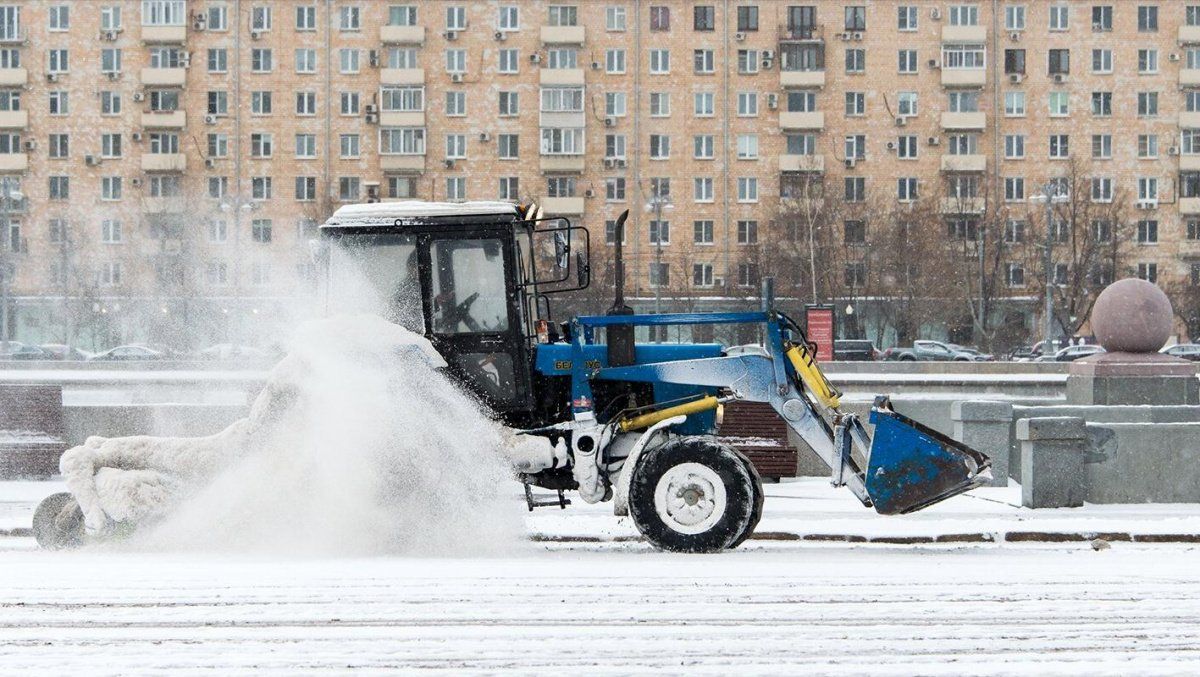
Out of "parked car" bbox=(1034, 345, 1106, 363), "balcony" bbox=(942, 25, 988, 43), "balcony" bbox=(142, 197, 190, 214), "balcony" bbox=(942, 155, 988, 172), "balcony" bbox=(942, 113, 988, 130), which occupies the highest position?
"balcony" bbox=(942, 25, 988, 43)

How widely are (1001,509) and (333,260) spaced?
24.4 ft

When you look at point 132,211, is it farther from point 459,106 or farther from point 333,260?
point 333,260

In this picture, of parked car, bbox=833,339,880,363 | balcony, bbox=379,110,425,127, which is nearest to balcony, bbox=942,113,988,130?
parked car, bbox=833,339,880,363

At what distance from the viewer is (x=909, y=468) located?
464 inches

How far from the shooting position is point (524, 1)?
7700 centimetres

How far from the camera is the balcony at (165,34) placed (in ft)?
250

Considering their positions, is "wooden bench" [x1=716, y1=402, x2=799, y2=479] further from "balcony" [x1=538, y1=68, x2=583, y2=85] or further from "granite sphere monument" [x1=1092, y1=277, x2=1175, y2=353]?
"balcony" [x1=538, y1=68, x2=583, y2=85]

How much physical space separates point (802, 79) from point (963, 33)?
8.46 meters

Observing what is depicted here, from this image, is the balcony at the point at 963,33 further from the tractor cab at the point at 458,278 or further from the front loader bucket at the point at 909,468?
the front loader bucket at the point at 909,468

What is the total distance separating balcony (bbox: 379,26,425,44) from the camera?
7581 centimetres

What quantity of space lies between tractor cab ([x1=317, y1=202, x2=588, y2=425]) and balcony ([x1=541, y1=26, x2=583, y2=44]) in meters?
65.4

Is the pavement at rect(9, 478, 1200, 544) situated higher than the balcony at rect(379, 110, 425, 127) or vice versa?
the balcony at rect(379, 110, 425, 127)

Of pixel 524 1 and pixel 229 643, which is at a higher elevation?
pixel 524 1

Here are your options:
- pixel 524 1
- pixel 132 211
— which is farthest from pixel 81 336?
pixel 524 1
